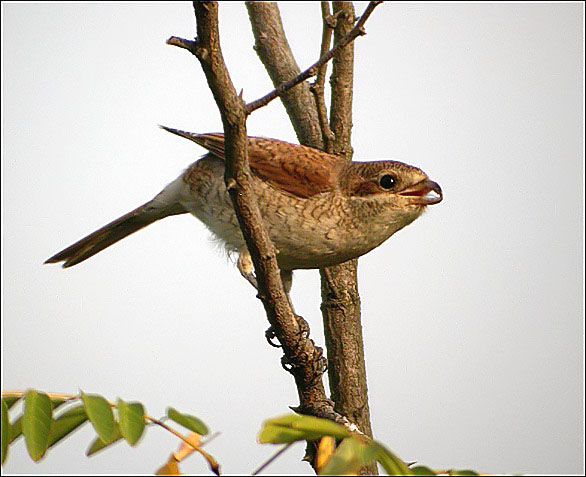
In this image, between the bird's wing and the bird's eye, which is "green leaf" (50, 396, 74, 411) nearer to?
the bird's wing

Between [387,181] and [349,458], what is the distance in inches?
98.5

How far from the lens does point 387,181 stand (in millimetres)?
3625

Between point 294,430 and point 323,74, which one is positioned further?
point 323,74

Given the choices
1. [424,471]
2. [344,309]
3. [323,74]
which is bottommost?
[424,471]

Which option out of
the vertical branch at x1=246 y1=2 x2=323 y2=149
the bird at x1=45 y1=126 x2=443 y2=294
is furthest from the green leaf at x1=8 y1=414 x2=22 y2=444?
the vertical branch at x1=246 y1=2 x2=323 y2=149

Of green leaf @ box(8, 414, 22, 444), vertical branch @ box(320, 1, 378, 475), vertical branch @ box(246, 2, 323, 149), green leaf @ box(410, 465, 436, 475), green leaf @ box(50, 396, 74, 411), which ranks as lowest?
green leaf @ box(410, 465, 436, 475)

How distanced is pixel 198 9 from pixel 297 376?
142 cm

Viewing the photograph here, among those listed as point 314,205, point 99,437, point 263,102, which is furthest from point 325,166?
point 99,437

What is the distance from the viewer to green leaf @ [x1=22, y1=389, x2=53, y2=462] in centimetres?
160

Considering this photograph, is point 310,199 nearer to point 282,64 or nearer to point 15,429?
point 282,64

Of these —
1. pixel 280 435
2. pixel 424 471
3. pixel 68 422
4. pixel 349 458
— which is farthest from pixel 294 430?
pixel 68 422

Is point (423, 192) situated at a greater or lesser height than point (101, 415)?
greater

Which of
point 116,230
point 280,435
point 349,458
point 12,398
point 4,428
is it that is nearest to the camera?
point 349,458

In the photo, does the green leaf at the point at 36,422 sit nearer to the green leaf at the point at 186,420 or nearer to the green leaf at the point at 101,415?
the green leaf at the point at 101,415
